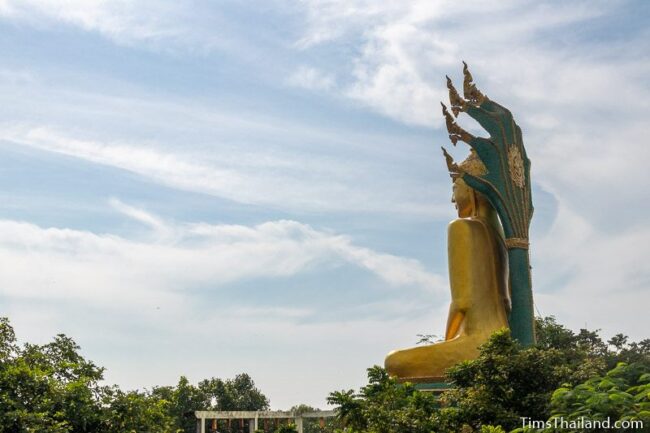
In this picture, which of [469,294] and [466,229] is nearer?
[469,294]

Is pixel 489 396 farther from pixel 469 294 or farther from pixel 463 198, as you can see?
pixel 463 198

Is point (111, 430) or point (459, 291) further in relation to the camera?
point (459, 291)

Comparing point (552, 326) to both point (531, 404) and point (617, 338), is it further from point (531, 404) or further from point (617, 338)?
point (531, 404)

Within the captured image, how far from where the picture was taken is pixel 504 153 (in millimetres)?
17031

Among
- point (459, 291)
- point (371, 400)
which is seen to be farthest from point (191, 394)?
point (371, 400)

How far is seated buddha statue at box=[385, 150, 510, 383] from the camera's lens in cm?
1560

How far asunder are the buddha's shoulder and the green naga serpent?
0.45 metres

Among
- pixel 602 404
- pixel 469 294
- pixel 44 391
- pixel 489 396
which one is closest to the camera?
pixel 602 404

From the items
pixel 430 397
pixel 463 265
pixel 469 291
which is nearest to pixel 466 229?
pixel 463 265

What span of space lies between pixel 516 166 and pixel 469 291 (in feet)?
9.22

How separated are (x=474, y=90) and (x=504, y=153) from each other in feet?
4.72

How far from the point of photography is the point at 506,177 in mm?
16953

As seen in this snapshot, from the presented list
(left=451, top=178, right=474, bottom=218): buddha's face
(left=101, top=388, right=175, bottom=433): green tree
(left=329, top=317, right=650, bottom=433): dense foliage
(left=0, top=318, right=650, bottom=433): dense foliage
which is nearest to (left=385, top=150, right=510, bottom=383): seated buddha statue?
(left=451, top=178, right=474, bottom=218): buddha's face

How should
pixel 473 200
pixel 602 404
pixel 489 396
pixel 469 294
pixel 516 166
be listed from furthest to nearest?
1. pixel 473 200
2. pixel 516 166
3. pixel 469 294
4. pixel 489 396
5. pixel 602 404
